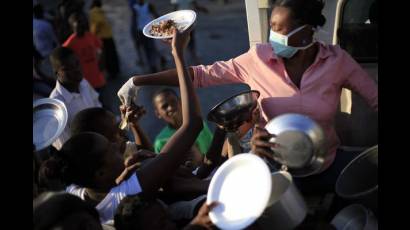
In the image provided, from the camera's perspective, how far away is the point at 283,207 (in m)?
2.24

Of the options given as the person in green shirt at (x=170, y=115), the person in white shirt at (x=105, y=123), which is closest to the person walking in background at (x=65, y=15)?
the person in green shirt at (x=170, y=115)

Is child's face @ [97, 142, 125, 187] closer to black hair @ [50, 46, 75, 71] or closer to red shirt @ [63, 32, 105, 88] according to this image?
black hair @ [50, 46, 75, 71]

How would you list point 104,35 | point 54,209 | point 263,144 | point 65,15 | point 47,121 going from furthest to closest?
point 65,15
point 104,35
point 47,121
point 263,144
point 54,209

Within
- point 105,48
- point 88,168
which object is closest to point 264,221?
point 88,168

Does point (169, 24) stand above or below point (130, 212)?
above

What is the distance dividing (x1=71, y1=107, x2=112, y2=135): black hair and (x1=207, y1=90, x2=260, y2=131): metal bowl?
2.34ft

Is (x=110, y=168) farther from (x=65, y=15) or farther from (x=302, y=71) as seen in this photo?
(x=65, y=15)

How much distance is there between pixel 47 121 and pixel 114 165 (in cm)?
96

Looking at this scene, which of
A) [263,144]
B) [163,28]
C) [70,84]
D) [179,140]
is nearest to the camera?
[263,144]

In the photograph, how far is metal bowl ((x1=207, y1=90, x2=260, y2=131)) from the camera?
2648 millimetres

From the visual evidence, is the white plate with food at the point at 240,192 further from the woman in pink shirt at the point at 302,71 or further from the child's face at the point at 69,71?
the child's face at the point at 69,71

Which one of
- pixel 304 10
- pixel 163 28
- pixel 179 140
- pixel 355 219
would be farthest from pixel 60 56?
pixel 355 219

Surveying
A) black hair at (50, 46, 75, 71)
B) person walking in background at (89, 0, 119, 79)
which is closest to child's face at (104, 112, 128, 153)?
black hair at (50, 46, 75, 71)

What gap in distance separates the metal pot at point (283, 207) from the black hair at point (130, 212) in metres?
0.50
